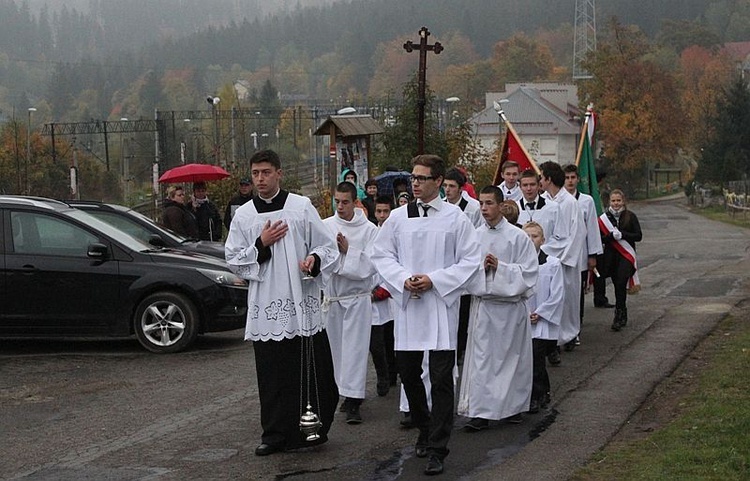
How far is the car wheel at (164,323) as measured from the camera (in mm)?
13531

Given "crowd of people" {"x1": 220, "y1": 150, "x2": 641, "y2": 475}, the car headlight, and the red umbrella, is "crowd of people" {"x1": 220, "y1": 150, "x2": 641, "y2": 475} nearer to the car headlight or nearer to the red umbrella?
the car headlight

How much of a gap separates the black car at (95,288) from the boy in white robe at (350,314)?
3.81 m

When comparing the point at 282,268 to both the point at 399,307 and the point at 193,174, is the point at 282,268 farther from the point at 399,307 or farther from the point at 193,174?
the point at 193,174

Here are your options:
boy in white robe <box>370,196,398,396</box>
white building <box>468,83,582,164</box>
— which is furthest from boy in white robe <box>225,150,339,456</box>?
white building <box>468,83,582,164</box>

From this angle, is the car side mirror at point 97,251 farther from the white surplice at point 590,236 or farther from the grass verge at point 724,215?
the grass verge at point 724,215

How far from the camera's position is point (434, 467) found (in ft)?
26.1

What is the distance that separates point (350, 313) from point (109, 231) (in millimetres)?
4905

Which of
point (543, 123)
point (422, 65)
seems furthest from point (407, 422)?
point (543, 123)

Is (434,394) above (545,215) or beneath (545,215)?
beneath

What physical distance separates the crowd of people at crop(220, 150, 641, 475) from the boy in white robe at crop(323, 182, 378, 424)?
0.04 feet

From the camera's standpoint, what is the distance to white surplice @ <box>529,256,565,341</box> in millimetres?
10688

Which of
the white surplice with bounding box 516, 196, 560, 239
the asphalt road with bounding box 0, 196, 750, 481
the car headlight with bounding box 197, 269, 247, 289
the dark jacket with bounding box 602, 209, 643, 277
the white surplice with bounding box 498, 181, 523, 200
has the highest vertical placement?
the white surplice with bounding box 498, 181, 523, 200

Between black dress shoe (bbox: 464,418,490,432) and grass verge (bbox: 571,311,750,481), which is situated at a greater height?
grass verge (bbox: 571,311,750,481)

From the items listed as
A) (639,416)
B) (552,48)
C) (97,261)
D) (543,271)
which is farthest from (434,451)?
(552,48)
